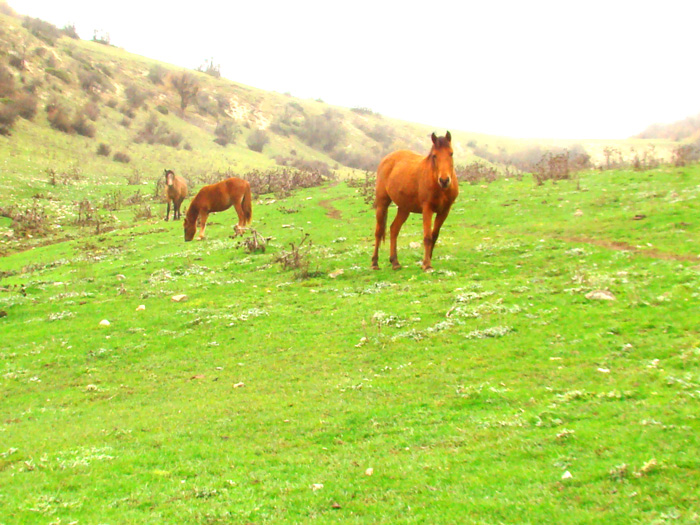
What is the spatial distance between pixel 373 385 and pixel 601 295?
4767mm

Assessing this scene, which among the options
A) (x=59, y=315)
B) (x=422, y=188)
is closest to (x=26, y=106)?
(x=59, y=315)

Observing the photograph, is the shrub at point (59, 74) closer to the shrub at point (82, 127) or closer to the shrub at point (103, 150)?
the shrub at point (82, 127)

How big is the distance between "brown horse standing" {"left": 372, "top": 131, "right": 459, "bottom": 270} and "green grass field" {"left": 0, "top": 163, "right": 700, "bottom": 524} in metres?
0.93

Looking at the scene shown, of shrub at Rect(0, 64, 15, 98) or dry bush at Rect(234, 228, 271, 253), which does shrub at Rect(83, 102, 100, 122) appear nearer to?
shrub at Rect(0, 64, 15, 98)

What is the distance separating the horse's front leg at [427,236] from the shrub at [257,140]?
51.6 meters

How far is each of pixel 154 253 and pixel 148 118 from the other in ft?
131

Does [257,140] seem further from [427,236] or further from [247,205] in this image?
[427,236]

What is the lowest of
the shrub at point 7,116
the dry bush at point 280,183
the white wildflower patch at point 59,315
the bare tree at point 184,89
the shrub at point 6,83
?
the white wildflower patch at point 59,315

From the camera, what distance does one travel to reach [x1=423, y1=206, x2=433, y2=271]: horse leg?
13.2 metres

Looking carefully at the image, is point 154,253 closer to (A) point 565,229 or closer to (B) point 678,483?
(A) point 565,229

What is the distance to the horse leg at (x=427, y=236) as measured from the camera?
13172 millimetres

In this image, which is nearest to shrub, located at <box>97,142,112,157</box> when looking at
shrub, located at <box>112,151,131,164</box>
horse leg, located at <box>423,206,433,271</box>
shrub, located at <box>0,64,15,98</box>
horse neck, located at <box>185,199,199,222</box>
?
shrub, located at <box>112,151,131,164</box>

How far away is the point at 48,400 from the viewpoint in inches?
325

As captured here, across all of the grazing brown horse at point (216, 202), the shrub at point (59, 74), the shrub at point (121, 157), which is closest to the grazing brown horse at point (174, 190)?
the grazing brown horse at point (216, 202)
